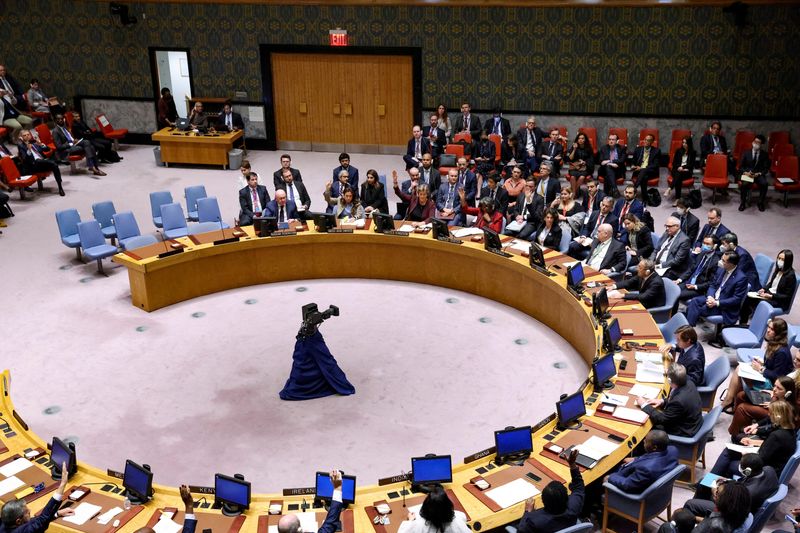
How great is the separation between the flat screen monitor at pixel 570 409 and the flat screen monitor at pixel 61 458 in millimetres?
4060

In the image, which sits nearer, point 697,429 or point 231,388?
point 697,429

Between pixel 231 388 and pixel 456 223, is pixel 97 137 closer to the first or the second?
pixel 456 223

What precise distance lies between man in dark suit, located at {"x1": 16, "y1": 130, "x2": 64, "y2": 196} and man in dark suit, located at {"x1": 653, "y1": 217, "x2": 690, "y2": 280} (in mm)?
12231

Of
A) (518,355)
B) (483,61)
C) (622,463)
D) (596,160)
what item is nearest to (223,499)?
(622,463)

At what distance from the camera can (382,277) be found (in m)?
12.9

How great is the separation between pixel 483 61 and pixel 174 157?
7.48 metres

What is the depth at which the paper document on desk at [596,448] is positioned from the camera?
267 inches

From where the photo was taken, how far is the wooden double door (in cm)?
1938

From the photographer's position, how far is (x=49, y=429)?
345 inches

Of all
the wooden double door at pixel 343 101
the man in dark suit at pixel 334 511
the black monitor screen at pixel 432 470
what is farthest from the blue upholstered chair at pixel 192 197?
the man in dark suit at pixel 334 511

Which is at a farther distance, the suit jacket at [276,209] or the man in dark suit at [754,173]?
the man in dark suit at [754,173]

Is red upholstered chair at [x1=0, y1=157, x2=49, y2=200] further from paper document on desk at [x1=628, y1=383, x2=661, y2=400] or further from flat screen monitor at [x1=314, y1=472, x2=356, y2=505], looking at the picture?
paper document on desk at [x1=628, y1=383, x2=661, y2=400]

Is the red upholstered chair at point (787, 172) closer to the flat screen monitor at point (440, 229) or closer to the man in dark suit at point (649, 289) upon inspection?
the man in dark suit at point (649, 289)

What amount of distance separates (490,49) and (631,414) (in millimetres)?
12632
